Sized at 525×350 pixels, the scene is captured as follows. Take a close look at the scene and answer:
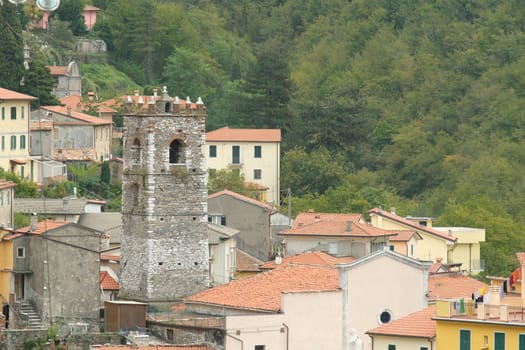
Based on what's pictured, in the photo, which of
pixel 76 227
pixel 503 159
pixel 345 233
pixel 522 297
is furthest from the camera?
pixel 503 159

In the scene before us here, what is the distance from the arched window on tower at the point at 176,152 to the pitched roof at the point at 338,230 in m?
9.34

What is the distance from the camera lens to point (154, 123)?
252 feet

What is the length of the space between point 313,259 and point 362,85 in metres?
56.6

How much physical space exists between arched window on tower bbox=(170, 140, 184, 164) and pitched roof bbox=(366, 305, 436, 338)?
15006mm

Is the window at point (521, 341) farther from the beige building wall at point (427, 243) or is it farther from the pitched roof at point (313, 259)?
the beige building wall at point (427, 243)

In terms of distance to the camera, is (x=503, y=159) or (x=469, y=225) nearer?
(x=469, y=225)

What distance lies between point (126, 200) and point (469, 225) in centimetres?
2888

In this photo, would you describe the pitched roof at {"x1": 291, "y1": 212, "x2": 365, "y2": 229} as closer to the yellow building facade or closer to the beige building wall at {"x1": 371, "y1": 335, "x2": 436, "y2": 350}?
the yellow building facade

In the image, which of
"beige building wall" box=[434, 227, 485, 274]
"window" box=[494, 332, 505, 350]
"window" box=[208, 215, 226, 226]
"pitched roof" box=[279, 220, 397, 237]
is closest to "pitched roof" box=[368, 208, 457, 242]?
"beige building wall" box=[434, 227, 485, 274]

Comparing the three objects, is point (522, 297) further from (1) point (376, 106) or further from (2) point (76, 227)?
(1) point (376, 106)

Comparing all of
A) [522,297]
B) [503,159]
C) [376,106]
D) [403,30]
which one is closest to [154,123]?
[522,297]

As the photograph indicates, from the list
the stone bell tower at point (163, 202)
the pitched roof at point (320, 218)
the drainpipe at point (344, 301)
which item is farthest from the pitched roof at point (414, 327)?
the pitched roof at point (320, 218)

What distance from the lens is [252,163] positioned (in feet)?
358

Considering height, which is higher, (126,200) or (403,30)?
(403,30)
